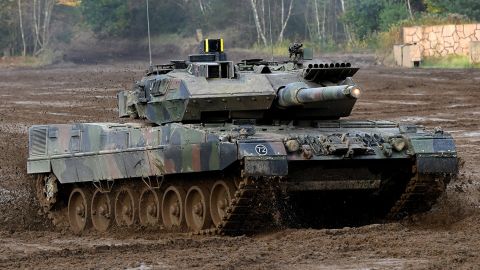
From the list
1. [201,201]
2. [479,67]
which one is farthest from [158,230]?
[479,67]

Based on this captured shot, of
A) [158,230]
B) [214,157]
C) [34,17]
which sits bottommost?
[158,230]

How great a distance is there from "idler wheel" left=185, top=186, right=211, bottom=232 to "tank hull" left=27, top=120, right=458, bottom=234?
12 millimetres

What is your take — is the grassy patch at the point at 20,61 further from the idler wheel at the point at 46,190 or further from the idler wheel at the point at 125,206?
the idler wheel at the point at 125,206

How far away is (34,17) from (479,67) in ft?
81.2

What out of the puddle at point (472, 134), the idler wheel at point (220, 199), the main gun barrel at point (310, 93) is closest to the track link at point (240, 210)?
the idler wheel at point (220, 199)

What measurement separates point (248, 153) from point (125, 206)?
370 centimetres

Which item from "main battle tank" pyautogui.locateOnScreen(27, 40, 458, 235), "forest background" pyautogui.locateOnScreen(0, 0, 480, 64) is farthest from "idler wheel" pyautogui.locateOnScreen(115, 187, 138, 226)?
"forest background" pyautogui.locateOnScreen(0, 0, 480, 64)

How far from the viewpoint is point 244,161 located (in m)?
14.0

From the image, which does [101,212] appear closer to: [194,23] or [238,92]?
[238,92]

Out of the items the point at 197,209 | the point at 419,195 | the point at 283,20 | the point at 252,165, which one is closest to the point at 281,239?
the point at 252,165

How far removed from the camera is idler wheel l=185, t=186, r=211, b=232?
15.2 meters

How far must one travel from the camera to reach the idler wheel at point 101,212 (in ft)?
57.6

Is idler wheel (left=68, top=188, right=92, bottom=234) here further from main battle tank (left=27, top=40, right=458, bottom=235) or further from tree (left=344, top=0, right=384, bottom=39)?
tree (left=344, top=0, right=384, bottom=39)

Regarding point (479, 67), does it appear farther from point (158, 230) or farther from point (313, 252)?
A: point (313, 252)
